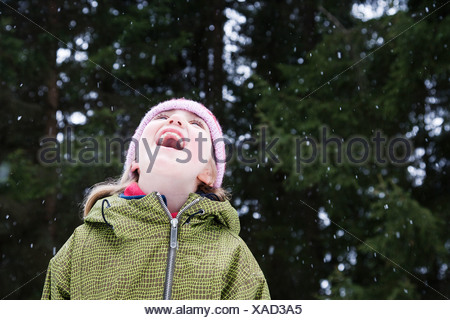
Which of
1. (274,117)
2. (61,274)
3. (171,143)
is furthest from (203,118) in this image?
(274,117)

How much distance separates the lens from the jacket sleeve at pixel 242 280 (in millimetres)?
1682

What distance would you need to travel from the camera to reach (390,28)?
5477 mm

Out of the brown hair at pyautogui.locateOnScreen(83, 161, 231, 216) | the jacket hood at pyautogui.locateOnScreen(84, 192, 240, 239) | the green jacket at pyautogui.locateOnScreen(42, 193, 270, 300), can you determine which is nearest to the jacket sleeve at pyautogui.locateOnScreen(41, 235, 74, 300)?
the green jacket at pyautogui.locateOnScreen(42, 193, 270, 300)

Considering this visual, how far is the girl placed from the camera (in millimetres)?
1609

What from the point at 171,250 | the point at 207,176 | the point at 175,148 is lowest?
the point at 171,250

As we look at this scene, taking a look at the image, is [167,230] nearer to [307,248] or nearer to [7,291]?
[307,248]

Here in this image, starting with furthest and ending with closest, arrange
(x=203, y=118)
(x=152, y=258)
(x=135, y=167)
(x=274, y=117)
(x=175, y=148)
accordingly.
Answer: (x=274, y=117)
(x=203, y=118)
(x=135, y=167)
(x=175, y=148)
(x=152, y=258)

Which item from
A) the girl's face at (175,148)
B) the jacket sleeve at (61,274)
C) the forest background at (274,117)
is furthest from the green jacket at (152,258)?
the forest background at (274,117)

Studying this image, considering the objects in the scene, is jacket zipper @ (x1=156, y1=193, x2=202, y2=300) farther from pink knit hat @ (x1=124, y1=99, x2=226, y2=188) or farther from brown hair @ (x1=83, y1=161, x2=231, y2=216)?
pink knit hat @ (x1=124, y1=99, x2=226, y2=188)

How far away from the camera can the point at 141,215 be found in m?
1.69

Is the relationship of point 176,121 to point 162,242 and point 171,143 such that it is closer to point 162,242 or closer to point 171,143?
point 171,143

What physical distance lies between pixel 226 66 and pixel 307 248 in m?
2.79

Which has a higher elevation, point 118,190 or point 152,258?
point 118,190

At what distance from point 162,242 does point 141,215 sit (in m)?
0.13
